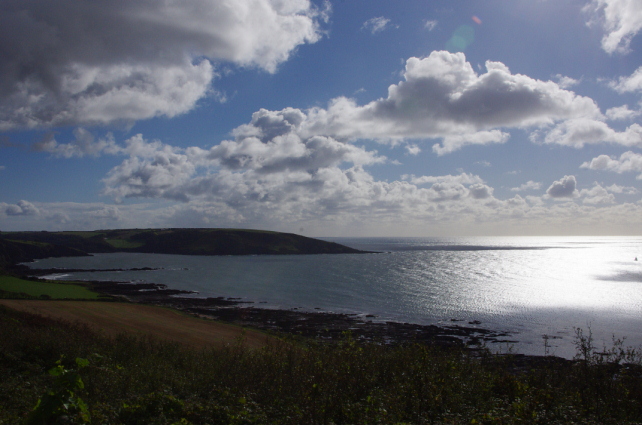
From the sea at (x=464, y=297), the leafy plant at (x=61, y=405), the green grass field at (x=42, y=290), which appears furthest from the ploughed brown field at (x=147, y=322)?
the leafy plant at (x=61, y=405)

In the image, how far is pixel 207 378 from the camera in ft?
38.4

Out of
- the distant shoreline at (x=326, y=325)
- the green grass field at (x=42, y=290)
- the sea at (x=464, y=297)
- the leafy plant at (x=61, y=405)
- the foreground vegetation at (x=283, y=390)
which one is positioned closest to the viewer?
the leafy plant at (x=61, y=405)

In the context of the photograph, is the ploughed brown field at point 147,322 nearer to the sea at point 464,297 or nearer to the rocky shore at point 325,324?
the rocky shore at point 325,324

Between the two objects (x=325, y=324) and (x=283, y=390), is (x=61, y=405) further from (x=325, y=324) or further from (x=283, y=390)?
(x=325, y=324)

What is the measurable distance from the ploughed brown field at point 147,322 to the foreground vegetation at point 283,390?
17.1 meters

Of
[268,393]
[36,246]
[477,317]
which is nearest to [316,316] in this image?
[477,317]

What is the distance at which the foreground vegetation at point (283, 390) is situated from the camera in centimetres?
828

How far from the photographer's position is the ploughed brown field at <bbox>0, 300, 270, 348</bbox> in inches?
1240

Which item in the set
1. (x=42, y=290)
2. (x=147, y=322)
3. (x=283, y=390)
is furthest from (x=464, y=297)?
(x=42, y=290)

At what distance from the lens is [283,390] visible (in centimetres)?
1039

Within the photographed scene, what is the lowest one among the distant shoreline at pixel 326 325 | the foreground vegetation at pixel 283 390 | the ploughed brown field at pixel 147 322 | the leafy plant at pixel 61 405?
the distant shoreline at pixel 326 325

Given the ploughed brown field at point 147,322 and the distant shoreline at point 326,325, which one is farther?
the distant shoreline at point 326,325

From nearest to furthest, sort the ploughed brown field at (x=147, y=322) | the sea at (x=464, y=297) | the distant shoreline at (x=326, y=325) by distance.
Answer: the ploughed brown field at (x=147, y=322) < the distant shoreline at (x=326, y=325) < the sea at (x=464, y=297)

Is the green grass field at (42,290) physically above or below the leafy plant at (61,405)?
below
